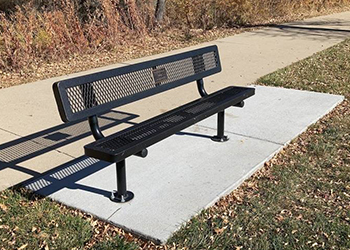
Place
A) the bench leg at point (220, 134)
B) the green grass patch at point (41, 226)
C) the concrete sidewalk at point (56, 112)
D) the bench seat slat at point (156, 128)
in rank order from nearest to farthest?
the green grass patch at point (41, 226) < the bench seat slat at point (156, 128) < the concrete sidewalk at point (56, 112) < the bench leg at point (220, 134)

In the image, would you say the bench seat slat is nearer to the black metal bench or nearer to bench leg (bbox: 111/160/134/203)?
Result: the black metal bench

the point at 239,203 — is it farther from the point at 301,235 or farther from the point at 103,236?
the point at 103,236

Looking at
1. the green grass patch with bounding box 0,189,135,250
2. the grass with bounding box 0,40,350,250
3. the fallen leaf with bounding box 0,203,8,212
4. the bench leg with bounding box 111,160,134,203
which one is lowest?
the grass with bounding box 0,40,350,250

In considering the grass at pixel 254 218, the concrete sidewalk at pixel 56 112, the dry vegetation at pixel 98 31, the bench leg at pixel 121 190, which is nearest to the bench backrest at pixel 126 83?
the bench leg at pixel 121 190

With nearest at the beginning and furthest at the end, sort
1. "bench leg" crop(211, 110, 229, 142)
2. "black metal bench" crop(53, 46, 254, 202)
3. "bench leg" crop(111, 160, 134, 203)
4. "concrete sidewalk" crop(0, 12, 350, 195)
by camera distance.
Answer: "black metal bench" crop(53, 46, 254, 202) < "bench leg" crop(111, 160, 134, 203) < "concrete sidewalk" crop(0, 12, 350, 195) < "bench leg" crop(211, 110, 229, 142)

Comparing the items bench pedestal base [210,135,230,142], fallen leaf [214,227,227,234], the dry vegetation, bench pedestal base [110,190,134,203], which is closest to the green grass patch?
bench pedestal base [110,190,134,203]

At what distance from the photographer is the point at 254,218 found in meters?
3.15

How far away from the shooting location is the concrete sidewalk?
4125 millimetres

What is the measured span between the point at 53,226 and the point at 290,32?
1041 centimetres

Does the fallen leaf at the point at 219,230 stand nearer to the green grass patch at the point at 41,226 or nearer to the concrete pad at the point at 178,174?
the concrete pad at the point at 178,174

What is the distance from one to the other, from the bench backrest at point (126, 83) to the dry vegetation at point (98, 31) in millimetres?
3510

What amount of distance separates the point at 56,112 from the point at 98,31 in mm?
4219

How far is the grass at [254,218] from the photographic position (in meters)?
2.88

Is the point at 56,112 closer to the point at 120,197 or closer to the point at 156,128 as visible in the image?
the point at 156,128
